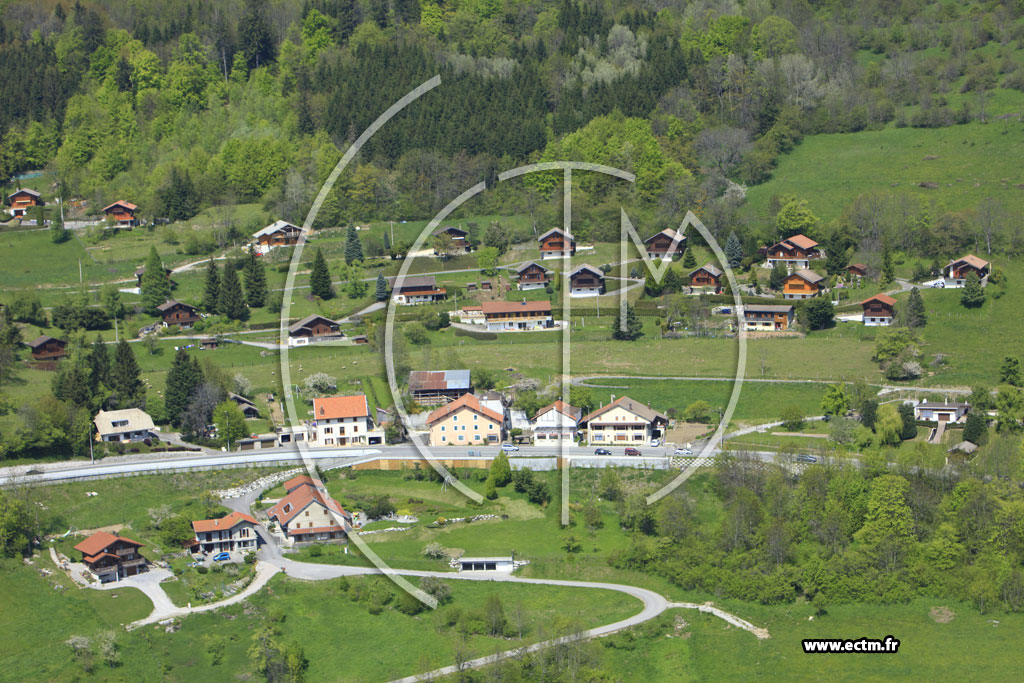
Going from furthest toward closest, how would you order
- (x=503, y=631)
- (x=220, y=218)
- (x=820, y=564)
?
1. (x=220, y=218)
2. (x=820, y=564)
3. (x=503, y=631)

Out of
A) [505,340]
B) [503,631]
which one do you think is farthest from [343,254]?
[503,631]

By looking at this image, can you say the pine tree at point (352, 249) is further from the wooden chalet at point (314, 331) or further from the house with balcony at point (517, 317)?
the house with balcony at point (517, 317)

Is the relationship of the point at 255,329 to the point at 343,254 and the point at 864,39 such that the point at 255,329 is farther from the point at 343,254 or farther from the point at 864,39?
the point at 864,39

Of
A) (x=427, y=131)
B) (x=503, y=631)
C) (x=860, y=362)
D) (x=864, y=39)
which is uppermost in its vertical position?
(x=864, y=39)

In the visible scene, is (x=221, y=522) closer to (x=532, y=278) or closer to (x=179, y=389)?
(x=179, y=389)

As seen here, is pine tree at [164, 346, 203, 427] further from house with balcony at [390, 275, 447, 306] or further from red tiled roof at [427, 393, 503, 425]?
house with balcony at [390, 275, 447, 306]

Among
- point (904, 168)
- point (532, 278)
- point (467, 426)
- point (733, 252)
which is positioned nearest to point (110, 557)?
point (467, 426)

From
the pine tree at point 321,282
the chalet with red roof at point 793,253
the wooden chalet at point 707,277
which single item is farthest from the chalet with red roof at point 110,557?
the chalet with red roof at point 793,253
